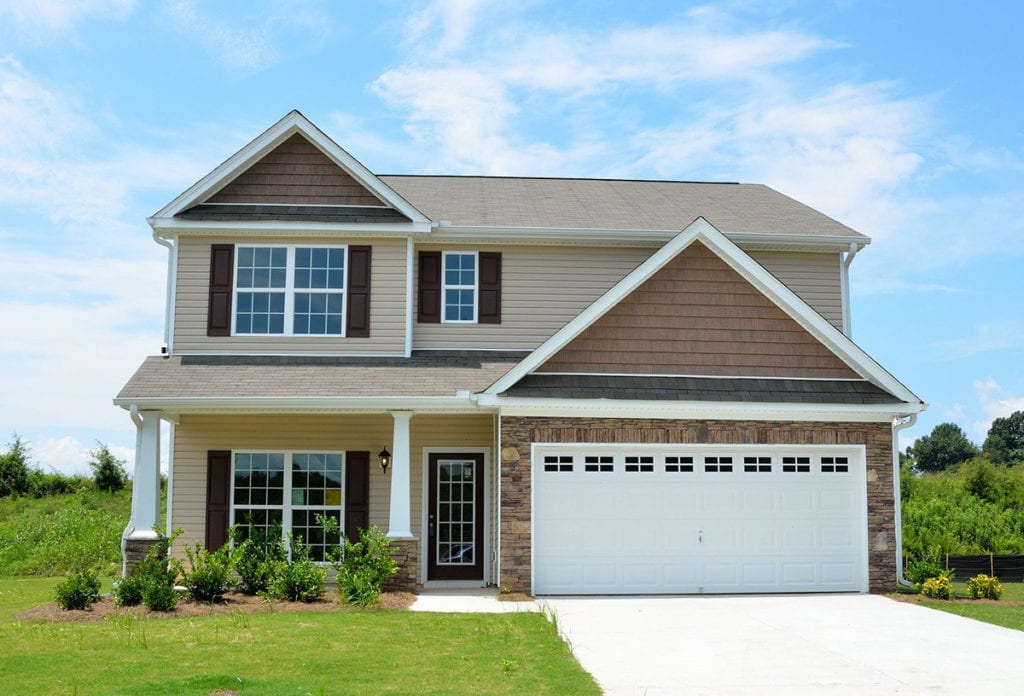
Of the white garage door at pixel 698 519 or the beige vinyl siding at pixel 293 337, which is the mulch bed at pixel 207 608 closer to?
the white garage door at pixel 698 519

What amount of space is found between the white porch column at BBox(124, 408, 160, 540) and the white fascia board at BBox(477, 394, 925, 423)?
203 inches

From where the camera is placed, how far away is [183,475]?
54.4ft

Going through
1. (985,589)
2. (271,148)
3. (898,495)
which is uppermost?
(271,148)

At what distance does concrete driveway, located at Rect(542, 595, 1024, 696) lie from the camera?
8.88m

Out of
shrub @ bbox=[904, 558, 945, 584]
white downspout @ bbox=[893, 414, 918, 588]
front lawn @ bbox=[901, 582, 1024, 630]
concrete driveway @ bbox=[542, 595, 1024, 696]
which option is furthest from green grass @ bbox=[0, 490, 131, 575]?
front lawn @ bbox=[901, 582, 1024, 630]

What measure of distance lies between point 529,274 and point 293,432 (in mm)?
5070

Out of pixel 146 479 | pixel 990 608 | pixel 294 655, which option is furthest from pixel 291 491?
pixel 990 608

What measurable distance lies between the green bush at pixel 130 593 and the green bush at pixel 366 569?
2.71m

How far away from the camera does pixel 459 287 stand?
1741 cm

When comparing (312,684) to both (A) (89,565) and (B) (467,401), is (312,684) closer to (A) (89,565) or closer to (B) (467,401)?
(B) (467,401)

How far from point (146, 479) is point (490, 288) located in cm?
663

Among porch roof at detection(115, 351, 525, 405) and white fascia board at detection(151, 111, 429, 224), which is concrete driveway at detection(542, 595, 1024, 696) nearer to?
porch roof at detection(115, 351, 525, 405)

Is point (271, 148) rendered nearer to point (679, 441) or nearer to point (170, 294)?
point (170, 294)

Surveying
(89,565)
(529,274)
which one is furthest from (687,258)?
(89,565)
